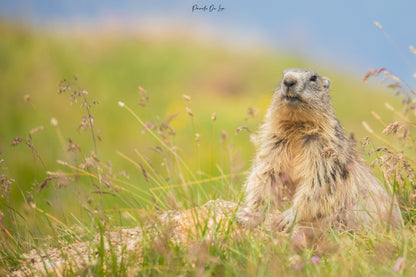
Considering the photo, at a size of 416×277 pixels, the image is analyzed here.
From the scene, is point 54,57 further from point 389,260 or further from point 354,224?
point 389,260

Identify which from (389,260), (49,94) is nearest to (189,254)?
(389,260)

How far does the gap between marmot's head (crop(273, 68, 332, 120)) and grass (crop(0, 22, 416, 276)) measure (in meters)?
0.44

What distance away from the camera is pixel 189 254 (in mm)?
2916

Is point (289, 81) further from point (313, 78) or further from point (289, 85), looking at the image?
point (313, 78)

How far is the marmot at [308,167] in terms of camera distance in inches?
178

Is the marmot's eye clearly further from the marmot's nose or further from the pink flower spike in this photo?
the pink flower spike

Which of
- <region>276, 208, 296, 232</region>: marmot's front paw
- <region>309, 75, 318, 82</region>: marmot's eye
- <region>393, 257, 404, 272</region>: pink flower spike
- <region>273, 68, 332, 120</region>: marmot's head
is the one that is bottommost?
<region>276, 208, 296, 232</region>: marmot's front paw

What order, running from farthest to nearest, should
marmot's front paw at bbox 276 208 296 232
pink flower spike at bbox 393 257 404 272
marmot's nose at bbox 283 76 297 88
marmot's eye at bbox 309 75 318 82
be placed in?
marmot's eye at bbox 309 75 318 82 < marmot's nose at bbox 283 76 297 88 < marmot's front paw at bbox 276 208 296 232 < pink flower spike at bbox 393 257 404 272

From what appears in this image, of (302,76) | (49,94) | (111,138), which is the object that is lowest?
(111,138)

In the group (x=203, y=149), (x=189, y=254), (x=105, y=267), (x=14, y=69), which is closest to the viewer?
(x=189, y=254)

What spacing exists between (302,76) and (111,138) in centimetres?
653

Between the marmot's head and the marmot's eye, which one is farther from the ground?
the marmot's eye

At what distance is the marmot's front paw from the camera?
4453 mm

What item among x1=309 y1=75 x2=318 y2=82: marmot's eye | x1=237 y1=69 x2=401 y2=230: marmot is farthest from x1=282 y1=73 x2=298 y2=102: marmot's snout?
x1=309 y1=75 x2=318 y2=82: marmot's eye
